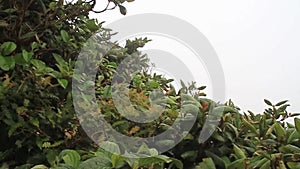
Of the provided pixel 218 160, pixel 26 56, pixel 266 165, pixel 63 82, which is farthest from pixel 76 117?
pixel 266 165

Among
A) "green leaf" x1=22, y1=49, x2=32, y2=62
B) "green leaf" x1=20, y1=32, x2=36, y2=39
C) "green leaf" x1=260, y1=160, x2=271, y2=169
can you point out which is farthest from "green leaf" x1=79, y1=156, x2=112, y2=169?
"green leaf" x1=20, y1=32, x2=36, y2=39

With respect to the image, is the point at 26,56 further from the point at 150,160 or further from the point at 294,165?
the point at 294,165

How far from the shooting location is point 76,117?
107cm

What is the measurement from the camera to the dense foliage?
0.82 metres

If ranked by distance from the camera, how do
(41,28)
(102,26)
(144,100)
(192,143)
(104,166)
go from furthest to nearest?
(102,26) → (41,28) → (144,100) → (192,143) → (104,166)

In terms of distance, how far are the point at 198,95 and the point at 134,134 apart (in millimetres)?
207

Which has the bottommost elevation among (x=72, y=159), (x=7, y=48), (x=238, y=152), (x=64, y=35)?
(x=72, y=159)

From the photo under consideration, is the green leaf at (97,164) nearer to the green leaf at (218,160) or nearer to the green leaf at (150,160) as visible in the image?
the green leaf at (150,160)

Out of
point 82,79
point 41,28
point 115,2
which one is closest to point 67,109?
point 82,79

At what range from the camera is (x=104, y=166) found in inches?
29.8

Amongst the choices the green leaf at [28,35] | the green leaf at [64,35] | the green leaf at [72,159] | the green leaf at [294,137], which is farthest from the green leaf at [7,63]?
the green leaf at [294,137]

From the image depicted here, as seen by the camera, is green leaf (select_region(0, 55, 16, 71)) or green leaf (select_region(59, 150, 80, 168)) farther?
green leaf (select_region(0, 55, 16, 71))

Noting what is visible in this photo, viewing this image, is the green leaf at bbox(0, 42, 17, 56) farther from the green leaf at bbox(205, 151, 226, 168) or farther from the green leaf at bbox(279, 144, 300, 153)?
the green leaf at bbox(279, 144, 300, 153)

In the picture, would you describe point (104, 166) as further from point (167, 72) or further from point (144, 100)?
point (167, 72)
